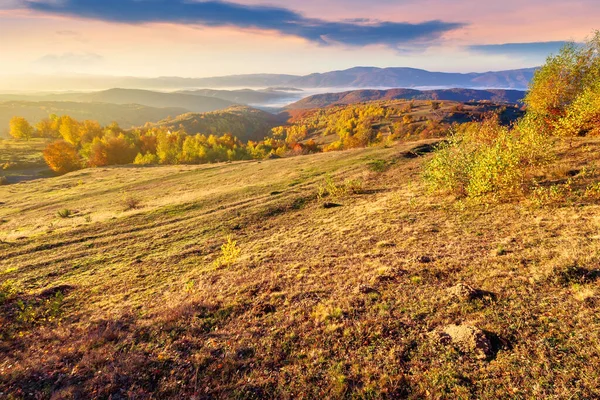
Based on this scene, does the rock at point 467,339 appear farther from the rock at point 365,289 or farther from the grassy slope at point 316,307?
the rock at point 365,289

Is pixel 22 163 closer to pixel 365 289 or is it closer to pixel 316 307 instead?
pixel 316 307

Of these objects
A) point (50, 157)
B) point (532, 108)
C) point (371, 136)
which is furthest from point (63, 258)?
point (371, 136)

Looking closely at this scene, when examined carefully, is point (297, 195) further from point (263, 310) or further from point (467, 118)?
point (467, 118)

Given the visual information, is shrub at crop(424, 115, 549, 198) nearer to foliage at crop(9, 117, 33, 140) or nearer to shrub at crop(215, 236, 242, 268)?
shrub at crop(215, 236, 242, 268)

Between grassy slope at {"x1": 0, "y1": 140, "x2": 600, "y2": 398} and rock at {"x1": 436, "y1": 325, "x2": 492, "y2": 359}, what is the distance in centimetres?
30

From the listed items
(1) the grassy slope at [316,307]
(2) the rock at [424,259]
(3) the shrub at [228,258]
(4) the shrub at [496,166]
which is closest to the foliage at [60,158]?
(1) the grassy slope at [316,307]

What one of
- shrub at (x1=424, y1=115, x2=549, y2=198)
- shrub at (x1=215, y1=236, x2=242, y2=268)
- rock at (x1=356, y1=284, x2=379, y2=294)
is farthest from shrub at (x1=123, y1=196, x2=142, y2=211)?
shrub at (x1=424, y1=115, x2=549, y2=198)

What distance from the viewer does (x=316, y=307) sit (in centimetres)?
1244

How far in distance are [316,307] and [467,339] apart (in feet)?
19.3

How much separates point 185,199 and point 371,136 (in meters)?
145

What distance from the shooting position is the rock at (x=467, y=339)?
335 inches

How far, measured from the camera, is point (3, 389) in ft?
29.8

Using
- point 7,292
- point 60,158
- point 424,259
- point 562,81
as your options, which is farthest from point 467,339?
point 60,158

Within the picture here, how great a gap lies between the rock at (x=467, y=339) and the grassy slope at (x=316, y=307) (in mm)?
298
